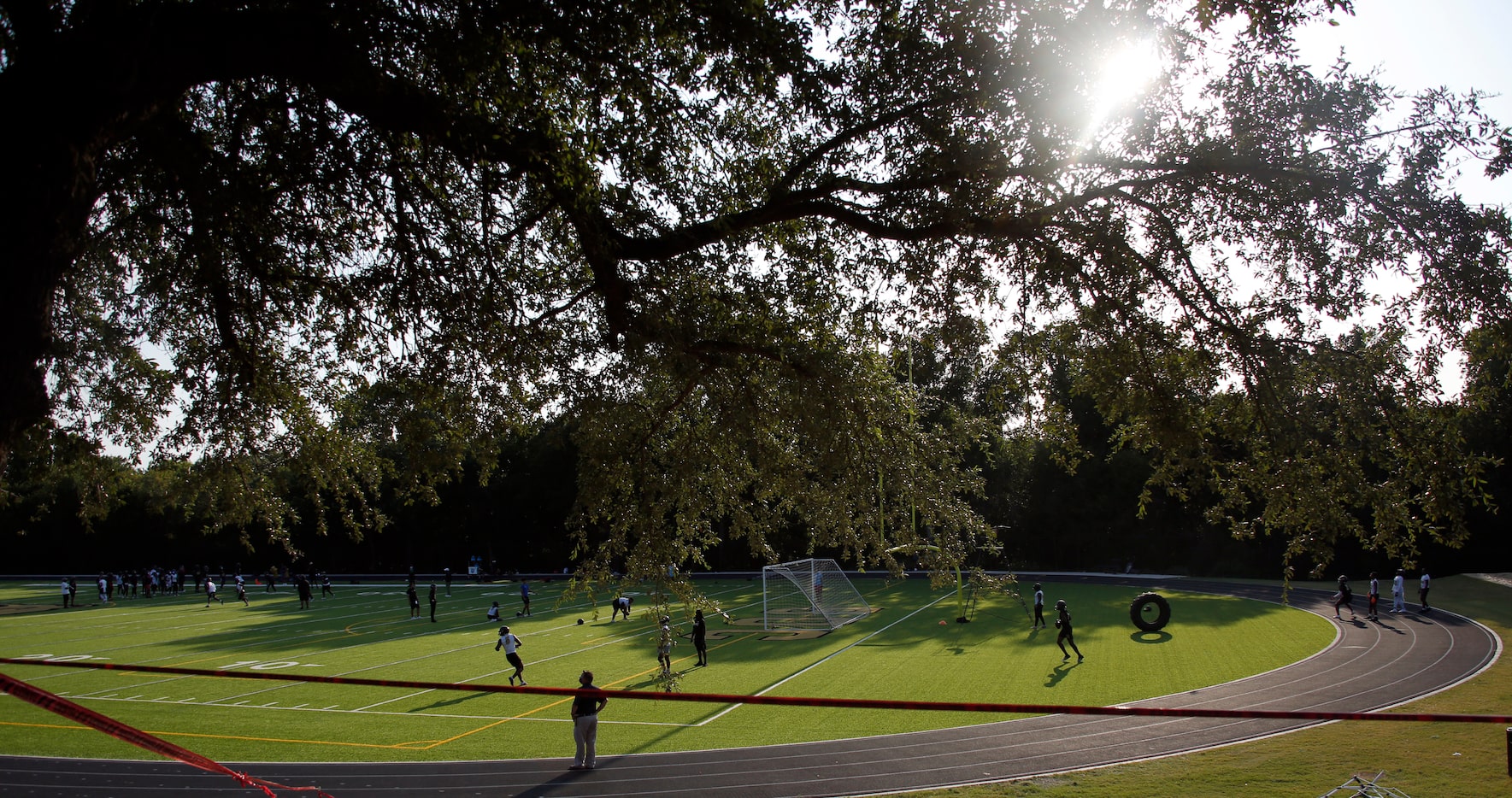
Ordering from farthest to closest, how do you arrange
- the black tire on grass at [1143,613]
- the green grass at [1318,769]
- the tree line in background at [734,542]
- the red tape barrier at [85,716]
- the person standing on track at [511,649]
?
the tree line in background at [734,542], the black tire on grass at [1143,613], the person standing on track at [511,649], the green grass at [1318,769], the red tape barrier at [85,716]

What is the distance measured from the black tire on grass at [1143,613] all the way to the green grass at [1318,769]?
32.8 feet

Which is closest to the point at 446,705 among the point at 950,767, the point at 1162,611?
the point at 950,767

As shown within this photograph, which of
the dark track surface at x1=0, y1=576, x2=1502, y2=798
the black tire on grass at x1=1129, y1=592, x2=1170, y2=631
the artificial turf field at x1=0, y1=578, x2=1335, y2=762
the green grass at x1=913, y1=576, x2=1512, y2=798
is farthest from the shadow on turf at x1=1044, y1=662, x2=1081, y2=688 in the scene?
the black tire on grass at x1=1129, y1=592, x2=1170, y2=631

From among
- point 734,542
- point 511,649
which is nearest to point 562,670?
point 511,649

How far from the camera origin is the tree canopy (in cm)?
590

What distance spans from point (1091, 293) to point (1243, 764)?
9.38 metres

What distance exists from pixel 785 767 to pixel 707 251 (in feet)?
28.0

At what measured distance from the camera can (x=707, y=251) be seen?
827 cm

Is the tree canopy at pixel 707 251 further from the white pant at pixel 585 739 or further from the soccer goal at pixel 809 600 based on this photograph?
the soccer goal at pixel 809 600

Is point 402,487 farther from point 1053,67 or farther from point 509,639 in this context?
point 509,639

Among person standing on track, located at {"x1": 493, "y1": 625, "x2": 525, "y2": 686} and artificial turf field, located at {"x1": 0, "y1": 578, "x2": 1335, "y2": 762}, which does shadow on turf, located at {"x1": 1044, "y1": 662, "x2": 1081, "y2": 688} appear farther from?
person standing on track, located at {"x1": 493, "y1": 625, "x2": 525, "y2": 686}

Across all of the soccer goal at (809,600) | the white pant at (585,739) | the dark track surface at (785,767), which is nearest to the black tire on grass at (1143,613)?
the dark track surface at (785,767)

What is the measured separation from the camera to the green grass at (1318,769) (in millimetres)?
11383

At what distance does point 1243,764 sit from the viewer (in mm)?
12555
